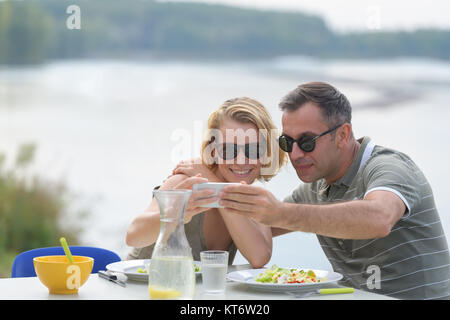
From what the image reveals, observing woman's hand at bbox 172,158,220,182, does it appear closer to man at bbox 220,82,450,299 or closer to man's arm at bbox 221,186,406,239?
man at bbox 220,82,450,299

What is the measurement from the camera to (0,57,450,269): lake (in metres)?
5.15

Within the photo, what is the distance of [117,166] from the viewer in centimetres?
531

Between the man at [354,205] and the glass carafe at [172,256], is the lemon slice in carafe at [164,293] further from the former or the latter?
the man at [354,205]

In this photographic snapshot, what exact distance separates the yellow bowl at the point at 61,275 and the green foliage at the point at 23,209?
3593 millimetres

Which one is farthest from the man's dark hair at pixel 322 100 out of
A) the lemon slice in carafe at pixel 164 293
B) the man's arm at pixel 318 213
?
the lemon slice in carafe at pixel 164 293

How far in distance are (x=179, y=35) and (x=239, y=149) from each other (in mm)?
3177

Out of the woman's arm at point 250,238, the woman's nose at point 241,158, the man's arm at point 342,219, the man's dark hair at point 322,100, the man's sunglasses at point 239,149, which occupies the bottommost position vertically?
the woman's arm at point 250,238

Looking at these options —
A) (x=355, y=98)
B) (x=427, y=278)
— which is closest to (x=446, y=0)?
(x=355, y=98)

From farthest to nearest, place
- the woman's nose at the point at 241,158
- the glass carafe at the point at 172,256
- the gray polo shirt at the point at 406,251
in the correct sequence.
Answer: the woman's nose at the point at 241,158
the gray polo shirt at the point at 406,251
the glass carafe at the point at 172,256

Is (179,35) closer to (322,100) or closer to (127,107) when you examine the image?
(127,107)

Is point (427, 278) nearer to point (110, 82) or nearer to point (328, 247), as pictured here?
point (328, 247)

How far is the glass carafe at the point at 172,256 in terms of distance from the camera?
155cm

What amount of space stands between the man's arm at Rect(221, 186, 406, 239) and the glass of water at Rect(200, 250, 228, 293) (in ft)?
0.48

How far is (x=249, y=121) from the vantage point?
2.47 meters
